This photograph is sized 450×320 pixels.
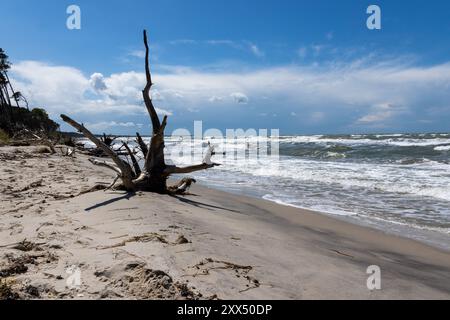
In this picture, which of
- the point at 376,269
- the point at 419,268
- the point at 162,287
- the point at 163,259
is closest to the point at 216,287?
the point at 162,287

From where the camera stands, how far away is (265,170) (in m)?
17.7

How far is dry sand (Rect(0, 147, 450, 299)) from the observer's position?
2.81 meters

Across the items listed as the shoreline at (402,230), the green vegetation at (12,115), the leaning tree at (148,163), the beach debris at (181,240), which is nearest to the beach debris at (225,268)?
the beach debris at (181,240)

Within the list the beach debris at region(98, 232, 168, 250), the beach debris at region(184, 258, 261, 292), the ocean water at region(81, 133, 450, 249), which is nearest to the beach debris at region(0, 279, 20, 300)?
the beach debris at region(98, 232, 168, 250)

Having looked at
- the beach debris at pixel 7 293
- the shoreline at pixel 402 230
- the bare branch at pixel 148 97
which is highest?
the bare branch at pixel 148 97

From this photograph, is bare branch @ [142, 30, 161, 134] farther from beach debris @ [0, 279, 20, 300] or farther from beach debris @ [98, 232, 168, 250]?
beach debris @ [0, 279, 20, 300]

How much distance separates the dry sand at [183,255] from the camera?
2.81 meters

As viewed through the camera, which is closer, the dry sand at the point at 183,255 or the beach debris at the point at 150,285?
the beach debris at the point at 150,285

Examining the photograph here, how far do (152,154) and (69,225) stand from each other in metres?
3.66

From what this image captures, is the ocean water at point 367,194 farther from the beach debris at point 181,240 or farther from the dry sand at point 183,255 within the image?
the beach debris at point 181,240

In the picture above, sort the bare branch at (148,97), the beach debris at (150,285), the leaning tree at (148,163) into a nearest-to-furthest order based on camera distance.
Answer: the beach debris at (150,285) < the leaning tree at (148,163) < the bare branch at (148,97)

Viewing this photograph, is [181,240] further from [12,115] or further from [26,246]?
[12,115]

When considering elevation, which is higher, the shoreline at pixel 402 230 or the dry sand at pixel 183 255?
the dry sand at pixel 183 255
